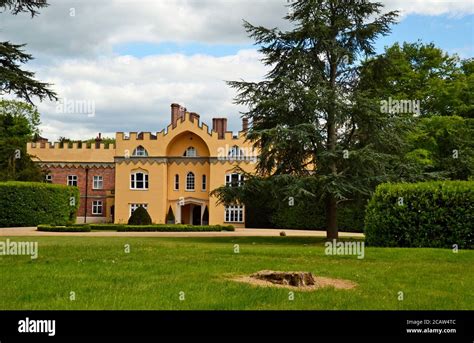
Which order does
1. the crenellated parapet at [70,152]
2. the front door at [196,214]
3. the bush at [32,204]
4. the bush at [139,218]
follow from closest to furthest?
the bush at [32,204] < the bush at [139,218] < the front door at [196,214] < the crenellated parapet at [70,152]

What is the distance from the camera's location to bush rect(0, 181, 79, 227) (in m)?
35.7

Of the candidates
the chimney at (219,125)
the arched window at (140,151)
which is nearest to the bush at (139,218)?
the arched window at (140,151)

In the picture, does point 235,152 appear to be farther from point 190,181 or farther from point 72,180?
point 72,180

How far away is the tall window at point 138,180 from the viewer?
48281 millimetres

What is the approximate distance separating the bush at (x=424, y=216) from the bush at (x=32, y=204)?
23.6m

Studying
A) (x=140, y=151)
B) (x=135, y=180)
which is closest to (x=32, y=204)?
(x=135, y=180)

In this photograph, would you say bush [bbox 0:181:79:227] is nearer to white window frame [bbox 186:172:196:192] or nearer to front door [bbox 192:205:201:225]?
white window frame [bbox 186:172:196:192]

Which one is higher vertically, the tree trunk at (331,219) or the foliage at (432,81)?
the foliage at (432,81)

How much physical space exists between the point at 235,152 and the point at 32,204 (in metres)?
17.2

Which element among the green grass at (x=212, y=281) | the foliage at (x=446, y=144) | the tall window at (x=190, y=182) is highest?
the foliage at (x=446, y=144)
